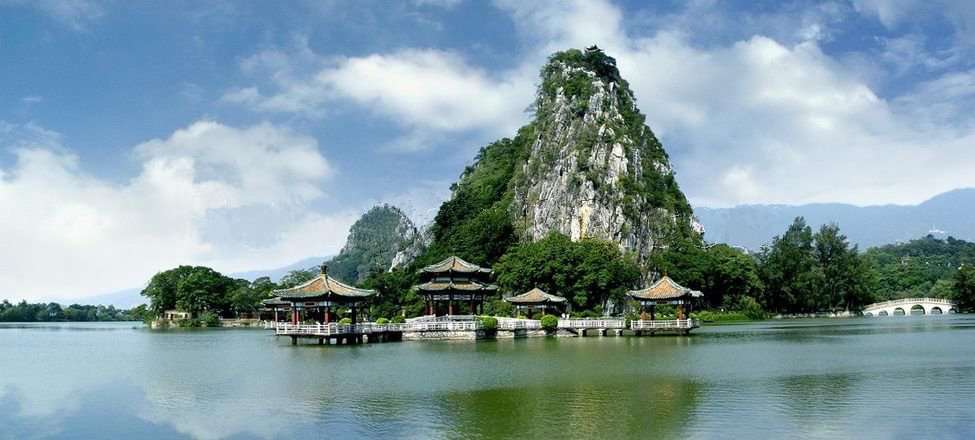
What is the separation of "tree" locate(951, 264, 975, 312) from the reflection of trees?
92159 mm

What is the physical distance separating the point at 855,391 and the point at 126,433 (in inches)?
787

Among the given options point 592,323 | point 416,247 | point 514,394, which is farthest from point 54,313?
point 514,394

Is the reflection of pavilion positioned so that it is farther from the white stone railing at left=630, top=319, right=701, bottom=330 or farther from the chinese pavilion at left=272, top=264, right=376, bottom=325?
the chinese pavilion at left=272, top=264, right=376, bottom=325

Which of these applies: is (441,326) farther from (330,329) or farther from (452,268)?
(452,268)

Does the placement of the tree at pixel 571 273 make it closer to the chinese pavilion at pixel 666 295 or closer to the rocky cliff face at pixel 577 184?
the rocky cliff face at pixel 577 184

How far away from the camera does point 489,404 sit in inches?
842

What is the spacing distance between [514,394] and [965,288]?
326ft

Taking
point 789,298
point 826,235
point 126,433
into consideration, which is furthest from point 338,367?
point 826,235

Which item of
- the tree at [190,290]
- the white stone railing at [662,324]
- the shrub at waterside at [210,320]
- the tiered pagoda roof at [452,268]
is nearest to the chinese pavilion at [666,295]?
the white stone railing at [662,324]

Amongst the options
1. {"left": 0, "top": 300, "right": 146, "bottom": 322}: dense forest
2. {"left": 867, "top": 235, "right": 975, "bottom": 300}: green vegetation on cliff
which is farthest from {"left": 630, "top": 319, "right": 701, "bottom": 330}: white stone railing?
{"left": 0, "top": 300, "right": 146, "bottom": 322}: dense forest

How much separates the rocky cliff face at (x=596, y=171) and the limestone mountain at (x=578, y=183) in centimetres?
13

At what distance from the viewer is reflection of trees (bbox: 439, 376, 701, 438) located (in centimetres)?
1731

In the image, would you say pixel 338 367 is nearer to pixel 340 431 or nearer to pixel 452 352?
pixel 452 352

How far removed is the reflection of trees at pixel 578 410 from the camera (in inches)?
682
